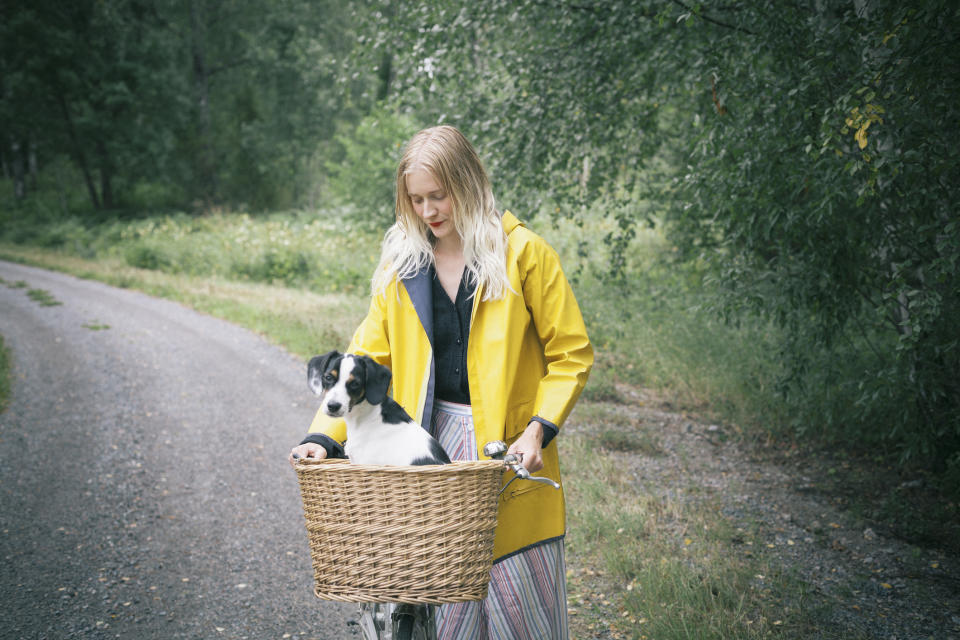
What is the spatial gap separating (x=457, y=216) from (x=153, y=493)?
174 inches

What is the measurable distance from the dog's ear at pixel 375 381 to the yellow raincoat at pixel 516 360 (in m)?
0.17

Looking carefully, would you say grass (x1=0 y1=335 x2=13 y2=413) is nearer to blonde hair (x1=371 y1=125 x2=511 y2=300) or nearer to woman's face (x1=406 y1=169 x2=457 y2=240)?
blonde hair (x1=371 y1=125 x2=511 y2=300)

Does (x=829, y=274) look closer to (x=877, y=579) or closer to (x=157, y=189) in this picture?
(x=877, y=579)

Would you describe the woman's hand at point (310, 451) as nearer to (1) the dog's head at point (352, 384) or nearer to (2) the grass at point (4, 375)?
(1) the dog's head at point (352, 384)

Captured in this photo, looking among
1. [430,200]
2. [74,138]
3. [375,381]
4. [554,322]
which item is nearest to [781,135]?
[554,322]

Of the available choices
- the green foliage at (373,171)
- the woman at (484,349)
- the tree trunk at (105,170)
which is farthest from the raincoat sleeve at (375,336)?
the tree trunk at (105,170)

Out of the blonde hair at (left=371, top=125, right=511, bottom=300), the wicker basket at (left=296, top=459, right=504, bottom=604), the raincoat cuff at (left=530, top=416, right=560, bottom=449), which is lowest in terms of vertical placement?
the wicker basket at (left=296, top=459, right=504, bottom=604)

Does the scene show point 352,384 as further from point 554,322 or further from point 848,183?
point 848,183

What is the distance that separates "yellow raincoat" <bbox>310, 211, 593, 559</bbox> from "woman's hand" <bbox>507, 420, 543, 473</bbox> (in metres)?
0.05

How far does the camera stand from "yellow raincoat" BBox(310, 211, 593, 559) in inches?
79.4

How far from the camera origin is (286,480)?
18.4ft

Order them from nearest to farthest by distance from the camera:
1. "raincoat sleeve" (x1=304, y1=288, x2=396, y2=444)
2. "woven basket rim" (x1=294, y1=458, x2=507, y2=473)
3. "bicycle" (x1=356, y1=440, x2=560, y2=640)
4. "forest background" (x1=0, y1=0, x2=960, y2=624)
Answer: "woven basket rim" (x1=294, y1=458, x2=507, y2=473)
"bicycle" (x1=356, y1=440, x2=560, y2=640)
"raincoat sleeve" (x1=304, y1=288, x2=396, y2=444)
"forest background" (x1=0, y1=0, x2=960, y2=624)

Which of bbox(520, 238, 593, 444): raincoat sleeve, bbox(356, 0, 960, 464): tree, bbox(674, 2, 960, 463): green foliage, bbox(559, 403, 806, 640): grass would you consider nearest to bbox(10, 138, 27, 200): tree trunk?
bbox(356, 0, 960, 464): tree

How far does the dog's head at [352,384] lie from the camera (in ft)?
6.44
